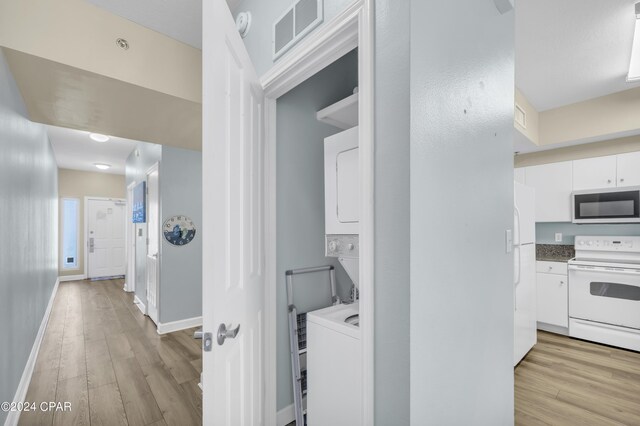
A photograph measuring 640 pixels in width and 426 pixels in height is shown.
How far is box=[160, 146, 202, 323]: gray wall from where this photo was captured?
148 inches

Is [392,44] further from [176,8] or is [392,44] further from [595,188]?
[595,188]

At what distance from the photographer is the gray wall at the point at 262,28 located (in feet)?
5.15

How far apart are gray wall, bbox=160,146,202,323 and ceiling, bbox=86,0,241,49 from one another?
78.1 inches

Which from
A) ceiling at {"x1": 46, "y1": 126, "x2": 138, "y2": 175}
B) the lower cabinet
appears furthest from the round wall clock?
the lower cabinet

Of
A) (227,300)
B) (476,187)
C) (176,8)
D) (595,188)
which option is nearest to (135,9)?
(176,8)

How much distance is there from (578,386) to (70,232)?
996 cm

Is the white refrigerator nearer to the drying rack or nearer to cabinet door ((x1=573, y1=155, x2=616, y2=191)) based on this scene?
cabinet door ((x1=573, y1=155, x2=616, y2=191))

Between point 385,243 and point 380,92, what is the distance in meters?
0.53

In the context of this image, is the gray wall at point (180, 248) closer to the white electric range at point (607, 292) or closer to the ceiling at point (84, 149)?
the ceiling at point (84, 149)

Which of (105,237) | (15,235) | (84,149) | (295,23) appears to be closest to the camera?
(295,23)

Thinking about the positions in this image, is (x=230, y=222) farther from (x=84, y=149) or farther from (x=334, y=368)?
(x=84, y=149)

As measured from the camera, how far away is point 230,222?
1124 millimetres

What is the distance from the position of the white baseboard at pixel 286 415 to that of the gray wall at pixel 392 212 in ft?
3.75

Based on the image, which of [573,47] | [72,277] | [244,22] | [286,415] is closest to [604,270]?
[573,47]
